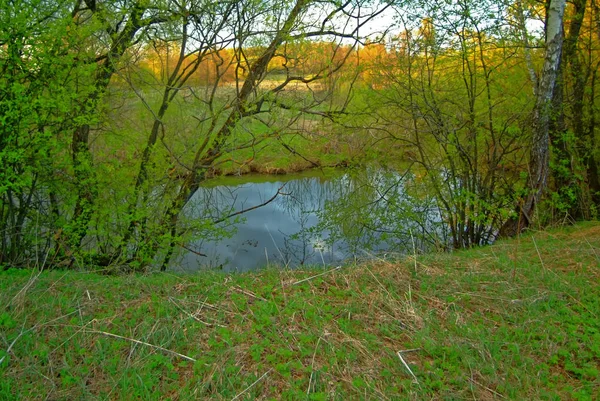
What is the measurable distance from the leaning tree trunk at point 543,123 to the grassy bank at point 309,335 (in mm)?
3814

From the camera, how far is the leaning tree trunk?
26.0 feet

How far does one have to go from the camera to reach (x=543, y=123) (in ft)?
27.2

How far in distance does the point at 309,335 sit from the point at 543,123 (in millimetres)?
6881

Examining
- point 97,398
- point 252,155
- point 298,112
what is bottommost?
point 97,398

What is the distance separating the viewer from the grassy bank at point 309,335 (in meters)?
3.07

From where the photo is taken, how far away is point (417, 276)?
4.73 metres

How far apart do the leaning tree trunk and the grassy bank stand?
3814 millimetres

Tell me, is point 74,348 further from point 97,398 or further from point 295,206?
point 295,206

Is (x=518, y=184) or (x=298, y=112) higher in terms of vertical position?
(x=298, y=112)

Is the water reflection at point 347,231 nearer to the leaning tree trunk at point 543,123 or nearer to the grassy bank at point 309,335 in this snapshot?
the leaning tree trunk at point 543,123

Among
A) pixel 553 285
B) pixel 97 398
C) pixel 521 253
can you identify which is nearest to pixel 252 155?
pixel 521 253

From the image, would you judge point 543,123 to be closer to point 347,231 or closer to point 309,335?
point 347,231

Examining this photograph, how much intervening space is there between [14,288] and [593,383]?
4.95 meters

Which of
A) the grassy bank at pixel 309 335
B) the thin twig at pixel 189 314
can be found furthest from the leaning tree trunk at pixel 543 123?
the thin twig at pixel 189 314
